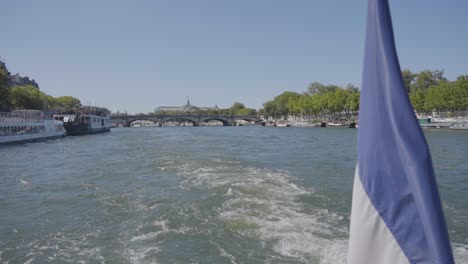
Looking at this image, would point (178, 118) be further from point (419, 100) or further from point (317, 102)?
point (419, 100)

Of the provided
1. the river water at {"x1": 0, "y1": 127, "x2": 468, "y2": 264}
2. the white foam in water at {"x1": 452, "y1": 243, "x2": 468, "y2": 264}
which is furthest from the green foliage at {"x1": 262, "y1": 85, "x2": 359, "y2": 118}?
the white foam in water at {"x1": 452, "y1": 243, "x2": 468, "y2": 264}

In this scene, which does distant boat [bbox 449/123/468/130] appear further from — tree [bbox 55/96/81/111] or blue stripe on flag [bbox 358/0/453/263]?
tree [bbox 55/96/81/111]

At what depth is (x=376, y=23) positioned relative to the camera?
2.33 meters

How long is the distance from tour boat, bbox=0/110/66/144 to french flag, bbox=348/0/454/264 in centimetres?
5163

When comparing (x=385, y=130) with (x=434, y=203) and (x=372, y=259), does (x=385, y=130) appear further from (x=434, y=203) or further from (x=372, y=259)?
(x=372, y=259)

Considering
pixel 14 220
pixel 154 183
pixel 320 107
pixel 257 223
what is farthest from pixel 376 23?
pixel 320 107

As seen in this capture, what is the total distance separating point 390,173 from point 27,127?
5981cm

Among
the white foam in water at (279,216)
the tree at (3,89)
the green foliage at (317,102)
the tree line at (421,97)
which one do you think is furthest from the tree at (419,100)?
A: the tree at (3,89)

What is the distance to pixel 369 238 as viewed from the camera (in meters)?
2.46

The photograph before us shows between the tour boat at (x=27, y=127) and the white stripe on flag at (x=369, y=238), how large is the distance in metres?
51.5

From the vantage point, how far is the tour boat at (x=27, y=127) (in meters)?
47.2

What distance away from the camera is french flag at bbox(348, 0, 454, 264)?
2117mm

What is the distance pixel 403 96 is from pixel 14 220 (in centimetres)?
1335

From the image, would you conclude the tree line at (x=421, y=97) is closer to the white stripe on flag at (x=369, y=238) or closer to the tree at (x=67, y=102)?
the white stripe on flag at (x=369, y=238)
